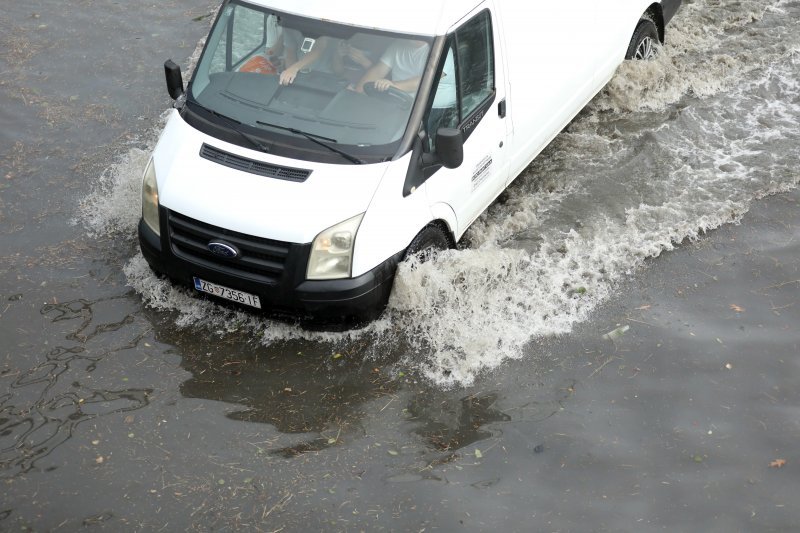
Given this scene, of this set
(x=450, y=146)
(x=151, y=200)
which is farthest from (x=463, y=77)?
(x=151, y=200)

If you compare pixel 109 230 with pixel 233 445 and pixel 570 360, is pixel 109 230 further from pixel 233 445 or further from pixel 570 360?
pixel 570 360

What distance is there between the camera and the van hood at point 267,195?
620 cm

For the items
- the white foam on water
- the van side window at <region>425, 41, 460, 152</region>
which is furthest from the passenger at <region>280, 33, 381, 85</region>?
the white foam on water

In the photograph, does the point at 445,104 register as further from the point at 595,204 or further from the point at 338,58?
the point at 595,204

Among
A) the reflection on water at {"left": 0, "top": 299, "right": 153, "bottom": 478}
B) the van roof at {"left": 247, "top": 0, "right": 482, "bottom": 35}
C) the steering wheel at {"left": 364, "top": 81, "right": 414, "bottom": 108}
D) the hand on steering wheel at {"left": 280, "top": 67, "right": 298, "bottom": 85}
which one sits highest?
the van roof at {"left": 247, "top": 0, "right": 482, "bottom": 35}

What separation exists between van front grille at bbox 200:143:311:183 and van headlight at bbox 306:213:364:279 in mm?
462

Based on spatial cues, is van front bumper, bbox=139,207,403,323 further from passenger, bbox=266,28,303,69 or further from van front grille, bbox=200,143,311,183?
passenger, bbox=266,28,303,69

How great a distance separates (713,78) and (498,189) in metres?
4.11

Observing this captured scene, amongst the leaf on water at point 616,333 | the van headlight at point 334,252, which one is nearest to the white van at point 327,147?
the van headlight at point 334,252

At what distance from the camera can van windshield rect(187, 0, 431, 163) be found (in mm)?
6512

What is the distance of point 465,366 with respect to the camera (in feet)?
21.7

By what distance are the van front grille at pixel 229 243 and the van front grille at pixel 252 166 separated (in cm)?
48

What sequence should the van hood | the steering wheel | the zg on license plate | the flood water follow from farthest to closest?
the steering wheel → the zg on license plate → the van hood → the flood water

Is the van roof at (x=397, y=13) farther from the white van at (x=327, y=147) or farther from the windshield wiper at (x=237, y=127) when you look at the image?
the windshield wiper at (x=237, y=127)
